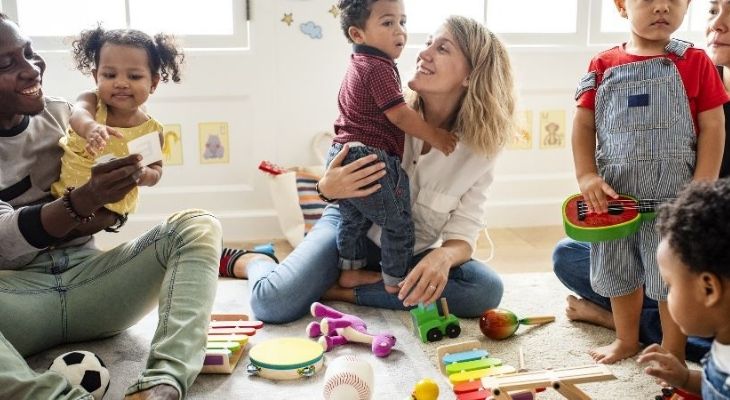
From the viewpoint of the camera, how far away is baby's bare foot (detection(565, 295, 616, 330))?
193 centimetres

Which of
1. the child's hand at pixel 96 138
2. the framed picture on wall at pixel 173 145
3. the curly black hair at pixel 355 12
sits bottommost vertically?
the framed picture on wall at pixel 173 145

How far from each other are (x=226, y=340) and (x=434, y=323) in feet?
1.66

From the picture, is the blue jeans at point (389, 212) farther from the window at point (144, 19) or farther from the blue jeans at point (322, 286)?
the window at point (144, 19)

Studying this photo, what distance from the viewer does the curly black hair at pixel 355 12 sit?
6.36 ft

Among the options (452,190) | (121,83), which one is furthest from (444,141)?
(121,83)

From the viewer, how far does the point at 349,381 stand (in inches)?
57.2

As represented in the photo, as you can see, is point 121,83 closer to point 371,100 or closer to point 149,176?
point 149,176

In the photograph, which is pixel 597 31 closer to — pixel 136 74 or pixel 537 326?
pixel 537 326

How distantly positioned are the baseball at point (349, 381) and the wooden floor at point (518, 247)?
45.7 inches

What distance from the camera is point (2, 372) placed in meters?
1.32

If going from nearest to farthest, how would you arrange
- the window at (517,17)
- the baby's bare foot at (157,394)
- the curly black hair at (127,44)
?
1. the baby's bare foot at (157,394)
2. the curly black hair at (127,44)
3. the window at (517,17)

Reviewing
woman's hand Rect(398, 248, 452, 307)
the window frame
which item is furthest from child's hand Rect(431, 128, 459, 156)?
the window frame

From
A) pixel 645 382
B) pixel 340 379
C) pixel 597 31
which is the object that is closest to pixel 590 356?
pixel 645 382

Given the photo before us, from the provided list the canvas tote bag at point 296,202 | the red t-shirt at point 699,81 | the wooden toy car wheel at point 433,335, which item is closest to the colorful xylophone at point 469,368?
the wooden toy car wheel at point 433,335
